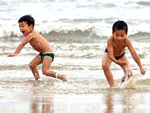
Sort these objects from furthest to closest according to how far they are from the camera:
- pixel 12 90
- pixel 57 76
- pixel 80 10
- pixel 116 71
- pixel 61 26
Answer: pixel 80 10, pixel 61 26, pixel 116 71, pixel 57 76, pixel 12 90

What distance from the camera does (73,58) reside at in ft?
35.4

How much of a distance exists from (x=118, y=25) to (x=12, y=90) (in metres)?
1.82

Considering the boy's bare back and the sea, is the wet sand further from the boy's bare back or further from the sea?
the boy's bare back

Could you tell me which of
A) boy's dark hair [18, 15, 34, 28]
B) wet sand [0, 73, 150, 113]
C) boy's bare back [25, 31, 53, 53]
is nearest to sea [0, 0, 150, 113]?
wet sand [0, 73, 150, 113]

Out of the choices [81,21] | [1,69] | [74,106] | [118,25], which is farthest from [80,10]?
[74,106]

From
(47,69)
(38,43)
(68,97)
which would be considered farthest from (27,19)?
(68,97)

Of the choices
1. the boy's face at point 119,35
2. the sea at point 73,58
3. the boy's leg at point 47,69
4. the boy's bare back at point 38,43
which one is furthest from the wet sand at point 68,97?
the boy's face at point 119,35

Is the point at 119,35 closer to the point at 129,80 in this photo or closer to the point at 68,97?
the point at 129,80

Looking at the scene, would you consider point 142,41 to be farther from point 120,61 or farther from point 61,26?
point 120,61

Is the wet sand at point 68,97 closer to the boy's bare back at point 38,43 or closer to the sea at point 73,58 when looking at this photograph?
the sea at point 73,58

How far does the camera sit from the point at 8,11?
20.3 meters

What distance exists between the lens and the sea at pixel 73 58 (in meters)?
5.79

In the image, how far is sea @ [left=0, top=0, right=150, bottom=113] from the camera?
19.0 feet

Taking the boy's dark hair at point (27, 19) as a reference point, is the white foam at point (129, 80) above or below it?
below
